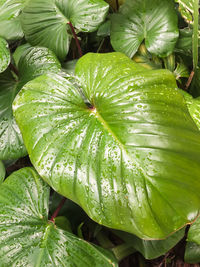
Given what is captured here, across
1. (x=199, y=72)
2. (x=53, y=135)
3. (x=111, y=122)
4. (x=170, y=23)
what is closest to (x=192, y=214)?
(x=111, y=122)

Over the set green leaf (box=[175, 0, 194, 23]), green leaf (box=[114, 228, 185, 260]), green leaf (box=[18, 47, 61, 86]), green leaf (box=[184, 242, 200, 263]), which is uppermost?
green leaf (box=[175, 0, 194, 23])

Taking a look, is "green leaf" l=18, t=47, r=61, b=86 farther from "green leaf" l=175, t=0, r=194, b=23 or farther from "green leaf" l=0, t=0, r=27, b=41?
"green leaf" l=175, t=0, r=194, b=23

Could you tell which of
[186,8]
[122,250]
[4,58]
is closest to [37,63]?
[4,58]

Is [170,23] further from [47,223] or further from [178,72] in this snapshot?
[47,223]

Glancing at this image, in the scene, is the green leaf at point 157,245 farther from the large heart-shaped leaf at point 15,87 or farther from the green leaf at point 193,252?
the large heart-shaped leaf at point 15,87

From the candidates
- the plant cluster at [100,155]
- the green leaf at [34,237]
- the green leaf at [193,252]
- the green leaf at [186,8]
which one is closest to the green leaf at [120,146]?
the plant cluster at [100,155]

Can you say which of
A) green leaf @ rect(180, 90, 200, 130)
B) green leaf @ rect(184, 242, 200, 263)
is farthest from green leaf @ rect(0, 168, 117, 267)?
green leaf @ rect(180, 90, 200, 130)
